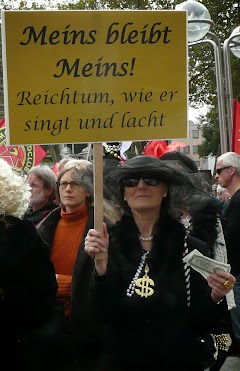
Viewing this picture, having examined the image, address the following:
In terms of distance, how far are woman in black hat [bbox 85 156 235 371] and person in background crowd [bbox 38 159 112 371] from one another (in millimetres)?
258

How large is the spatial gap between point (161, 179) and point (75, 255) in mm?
984

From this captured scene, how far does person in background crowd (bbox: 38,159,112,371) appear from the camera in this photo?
337 cm

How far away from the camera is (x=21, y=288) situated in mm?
2793

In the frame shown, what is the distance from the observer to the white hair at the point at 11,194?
285 cm

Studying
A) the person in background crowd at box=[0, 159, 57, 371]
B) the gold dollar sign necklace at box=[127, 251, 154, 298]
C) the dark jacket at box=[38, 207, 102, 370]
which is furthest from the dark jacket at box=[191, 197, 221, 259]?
the person in background crowd at box=[0, 159, 57, 371]

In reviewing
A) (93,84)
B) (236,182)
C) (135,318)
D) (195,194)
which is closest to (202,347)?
(135,318)

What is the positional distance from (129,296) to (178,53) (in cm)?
113

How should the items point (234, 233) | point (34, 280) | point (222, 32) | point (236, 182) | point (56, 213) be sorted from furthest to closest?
point (222, 32), point (236, 182), point (234, 233), point (56, 213), point (34, 280)

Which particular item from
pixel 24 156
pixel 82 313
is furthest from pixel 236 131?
pixel 82 313

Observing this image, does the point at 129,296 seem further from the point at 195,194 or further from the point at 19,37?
the point at 19,37

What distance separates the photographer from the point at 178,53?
3.03m

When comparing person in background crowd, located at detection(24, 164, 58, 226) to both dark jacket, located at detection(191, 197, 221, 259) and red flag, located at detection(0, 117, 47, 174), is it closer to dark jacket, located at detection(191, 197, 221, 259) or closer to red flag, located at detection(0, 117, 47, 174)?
red flag, located at detection(0, 117, 47, 174)

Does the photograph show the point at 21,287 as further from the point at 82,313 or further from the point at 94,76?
the point at 94,76

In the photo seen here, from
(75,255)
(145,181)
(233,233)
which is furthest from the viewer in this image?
(233,233)
